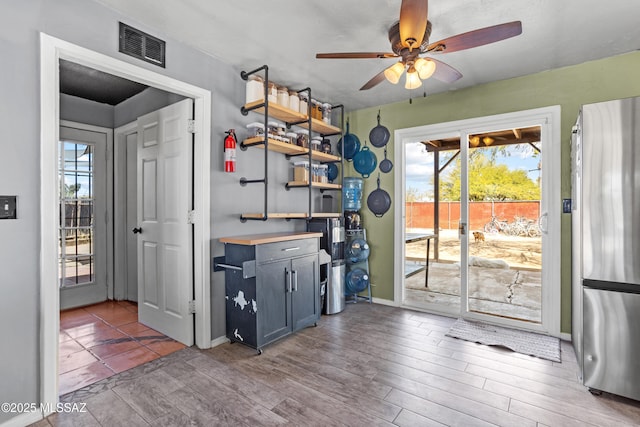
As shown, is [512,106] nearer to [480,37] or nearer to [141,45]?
[480,37]

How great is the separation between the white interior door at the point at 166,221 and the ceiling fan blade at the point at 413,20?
183cm

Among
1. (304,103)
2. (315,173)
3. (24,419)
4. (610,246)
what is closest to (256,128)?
(304,103)

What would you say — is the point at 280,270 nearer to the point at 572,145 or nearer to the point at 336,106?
the point at 336,106

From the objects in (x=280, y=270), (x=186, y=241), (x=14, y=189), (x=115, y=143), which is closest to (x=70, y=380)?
(x=186, y=241)

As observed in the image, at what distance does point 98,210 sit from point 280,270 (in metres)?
2.79

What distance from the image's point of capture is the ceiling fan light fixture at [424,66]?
6.25ft

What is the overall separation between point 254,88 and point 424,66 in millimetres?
1559

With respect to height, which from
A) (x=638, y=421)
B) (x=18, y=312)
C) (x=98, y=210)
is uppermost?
(x=98, y=210)

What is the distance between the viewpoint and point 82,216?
3895 millimetres

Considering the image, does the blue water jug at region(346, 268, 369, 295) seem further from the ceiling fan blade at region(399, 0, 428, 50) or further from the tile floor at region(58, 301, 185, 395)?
the ceiling fan blade at region(399, 0, 428, 50)

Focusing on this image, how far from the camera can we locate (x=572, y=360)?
98.7 inches

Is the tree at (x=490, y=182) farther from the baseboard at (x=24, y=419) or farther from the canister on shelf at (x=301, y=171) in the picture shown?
the baseboard at (x=24, y=419)

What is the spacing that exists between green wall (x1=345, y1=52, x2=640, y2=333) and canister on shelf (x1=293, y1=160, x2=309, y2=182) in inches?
41.4

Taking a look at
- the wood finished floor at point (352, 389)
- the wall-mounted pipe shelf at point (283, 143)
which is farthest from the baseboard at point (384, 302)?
the wall-mounted pipe shelf at point (283, 143)
